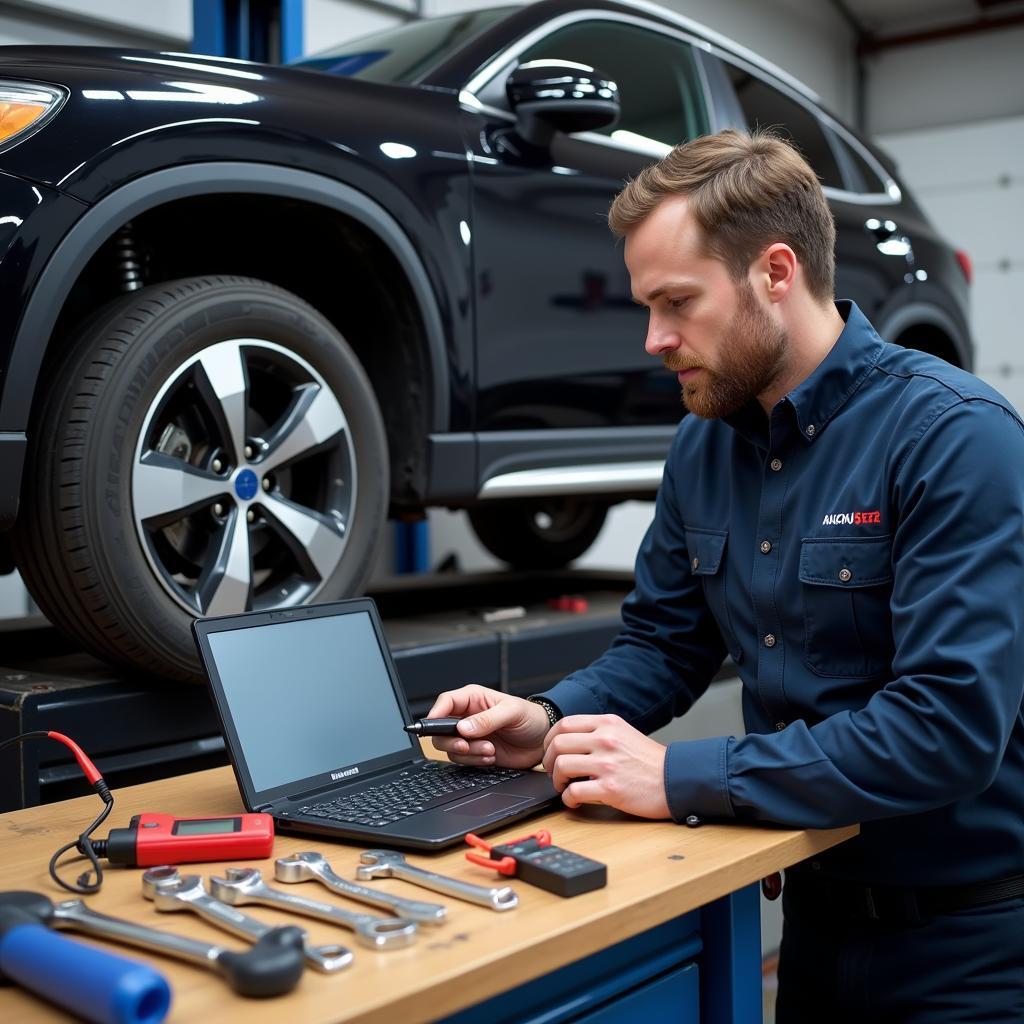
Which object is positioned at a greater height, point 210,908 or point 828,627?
point 828,627

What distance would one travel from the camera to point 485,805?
4.02 ft

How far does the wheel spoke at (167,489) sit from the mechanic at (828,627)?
75 cm

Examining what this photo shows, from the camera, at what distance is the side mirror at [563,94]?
251 centimetres

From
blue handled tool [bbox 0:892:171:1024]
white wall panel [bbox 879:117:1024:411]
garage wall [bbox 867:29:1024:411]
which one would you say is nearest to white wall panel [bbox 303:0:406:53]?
blue handled tool [bbox 0:892:171:1024]

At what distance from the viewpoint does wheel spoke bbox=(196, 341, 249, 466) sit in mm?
2014

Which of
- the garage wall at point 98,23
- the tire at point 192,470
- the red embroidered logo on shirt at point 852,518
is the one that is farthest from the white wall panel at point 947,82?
the red embroidered logo on shirt at point 852,518

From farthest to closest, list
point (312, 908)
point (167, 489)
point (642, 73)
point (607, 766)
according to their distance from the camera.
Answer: point (642, 73) < point (167, 489) < point (607, 766) < point (312, 908)

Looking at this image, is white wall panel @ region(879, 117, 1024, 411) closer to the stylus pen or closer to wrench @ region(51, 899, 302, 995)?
the stylus pen

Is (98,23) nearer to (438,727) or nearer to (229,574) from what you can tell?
(229,574)

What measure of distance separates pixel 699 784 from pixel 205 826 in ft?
1.48

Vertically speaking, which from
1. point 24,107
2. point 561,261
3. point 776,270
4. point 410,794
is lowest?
point 410,794

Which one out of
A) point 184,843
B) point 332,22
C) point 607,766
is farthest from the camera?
point 332,22

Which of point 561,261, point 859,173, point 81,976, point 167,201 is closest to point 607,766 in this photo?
point 81,976

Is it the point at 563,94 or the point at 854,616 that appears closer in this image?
the point at 854,616
